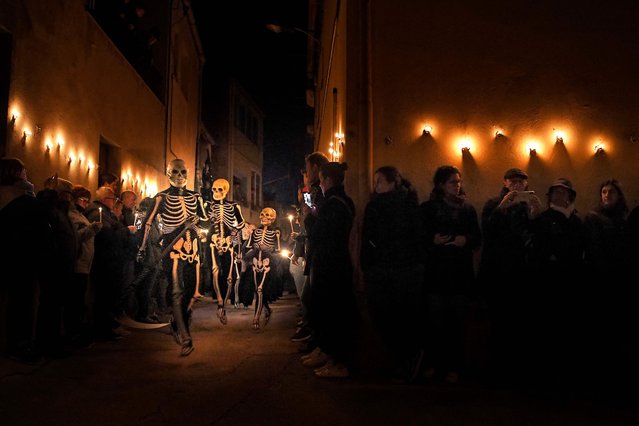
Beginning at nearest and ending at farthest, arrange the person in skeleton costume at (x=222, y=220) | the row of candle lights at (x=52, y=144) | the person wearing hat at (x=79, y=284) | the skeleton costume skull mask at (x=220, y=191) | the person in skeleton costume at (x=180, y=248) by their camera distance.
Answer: the person in skeleton costume at (x=180, y=248)
the person wearing hat at (x=79, y=284)
the row of candle lights at (x=52, y=144)
the person in skeleton costume at (x=222, y=220)
the skeleton costume skull mask at (x=220, y=191)

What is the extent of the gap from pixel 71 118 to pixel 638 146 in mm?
9273

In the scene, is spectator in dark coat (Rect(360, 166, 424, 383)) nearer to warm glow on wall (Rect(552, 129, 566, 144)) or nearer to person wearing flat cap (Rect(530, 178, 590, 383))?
person wearing flat cap (Rect(530, 178, 590, 383))

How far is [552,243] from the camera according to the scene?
19.5 feet

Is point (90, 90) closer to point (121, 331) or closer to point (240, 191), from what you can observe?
point (121, 331)

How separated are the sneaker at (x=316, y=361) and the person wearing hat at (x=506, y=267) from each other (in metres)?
1.91

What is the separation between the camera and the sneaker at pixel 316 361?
259 inches

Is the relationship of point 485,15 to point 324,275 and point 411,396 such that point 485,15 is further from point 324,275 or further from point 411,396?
point 411,396

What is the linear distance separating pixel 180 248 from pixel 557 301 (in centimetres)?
459

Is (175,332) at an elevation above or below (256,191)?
below

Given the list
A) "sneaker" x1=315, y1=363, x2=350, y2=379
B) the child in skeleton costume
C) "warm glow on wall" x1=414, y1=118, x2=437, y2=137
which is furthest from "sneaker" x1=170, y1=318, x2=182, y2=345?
"warm glow on wall" x1=414, y1=118, x2=437, y2=137

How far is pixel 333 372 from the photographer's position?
6016mm

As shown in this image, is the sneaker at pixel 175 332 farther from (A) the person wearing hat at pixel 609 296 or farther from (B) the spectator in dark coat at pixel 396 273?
(A) the person wearing hat at pixel 609 296

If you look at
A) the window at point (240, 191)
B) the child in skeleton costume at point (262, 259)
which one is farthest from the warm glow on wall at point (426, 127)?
the window at point (240, 191)

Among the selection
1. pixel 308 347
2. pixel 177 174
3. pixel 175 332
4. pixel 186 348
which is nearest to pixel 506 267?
pixel 308 347
